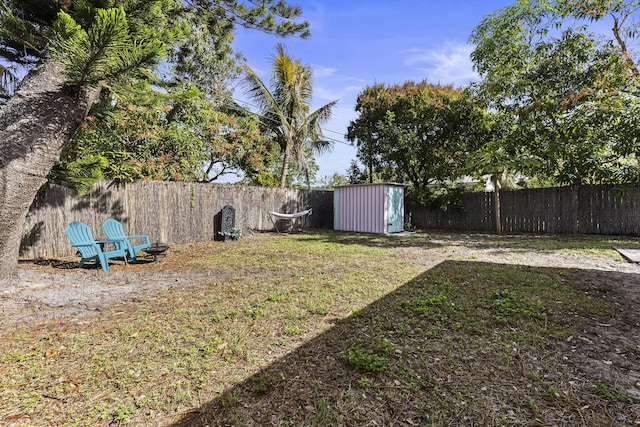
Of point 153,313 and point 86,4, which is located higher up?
point 86,4

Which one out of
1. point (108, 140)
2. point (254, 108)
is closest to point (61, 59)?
point (108, 140)

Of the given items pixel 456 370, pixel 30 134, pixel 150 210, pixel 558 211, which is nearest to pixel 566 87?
pixel 558 211

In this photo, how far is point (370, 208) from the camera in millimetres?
10508

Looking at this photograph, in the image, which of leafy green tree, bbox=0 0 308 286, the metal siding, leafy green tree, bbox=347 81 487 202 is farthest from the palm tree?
leafy green tree, bbox=0 0 308 286

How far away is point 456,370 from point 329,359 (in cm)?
84

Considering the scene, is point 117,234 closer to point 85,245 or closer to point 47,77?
point 85,245

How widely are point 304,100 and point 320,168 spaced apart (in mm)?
9342

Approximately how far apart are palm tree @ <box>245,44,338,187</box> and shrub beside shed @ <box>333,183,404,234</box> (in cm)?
283

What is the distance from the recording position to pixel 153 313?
2916 mm

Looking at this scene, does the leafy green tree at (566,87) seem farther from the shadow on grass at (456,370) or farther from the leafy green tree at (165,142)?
the leafy green tree at (165,142)

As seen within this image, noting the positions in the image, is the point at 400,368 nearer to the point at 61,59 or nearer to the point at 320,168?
the point at 61,59

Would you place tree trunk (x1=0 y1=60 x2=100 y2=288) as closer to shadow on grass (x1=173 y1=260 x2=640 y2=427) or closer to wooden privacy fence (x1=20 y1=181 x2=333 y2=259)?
wooden privacy fence (x1=20 y1=181 x2=333 y2=259)

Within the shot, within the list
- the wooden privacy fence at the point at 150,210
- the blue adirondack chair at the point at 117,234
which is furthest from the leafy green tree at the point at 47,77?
the wooden privacy fence at the point at 150,210

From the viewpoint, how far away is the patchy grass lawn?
157 centimetres
